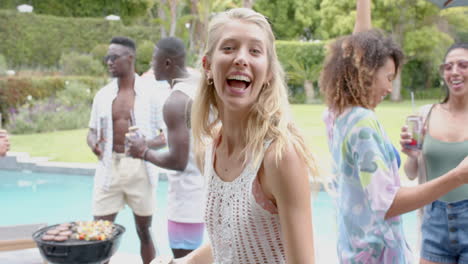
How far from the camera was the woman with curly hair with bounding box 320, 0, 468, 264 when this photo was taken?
1.97m

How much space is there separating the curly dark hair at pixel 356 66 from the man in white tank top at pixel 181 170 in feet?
3.95

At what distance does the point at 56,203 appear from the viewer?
9.65m

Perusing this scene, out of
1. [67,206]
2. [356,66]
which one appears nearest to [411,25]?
[67,206]

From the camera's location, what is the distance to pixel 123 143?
4.22m

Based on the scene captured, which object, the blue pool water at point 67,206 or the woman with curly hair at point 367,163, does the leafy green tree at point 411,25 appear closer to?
the blue pool water at point 67,206

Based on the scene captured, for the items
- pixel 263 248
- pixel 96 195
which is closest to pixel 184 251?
pixel 96 195

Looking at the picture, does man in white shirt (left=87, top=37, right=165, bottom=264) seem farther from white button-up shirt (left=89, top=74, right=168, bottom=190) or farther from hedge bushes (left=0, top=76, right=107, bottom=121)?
hedge bushes (left=0, top=76, right=107, bottom=121)

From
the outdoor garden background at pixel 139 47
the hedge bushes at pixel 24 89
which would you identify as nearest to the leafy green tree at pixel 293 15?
the outdoor garden background at pixel 139 47

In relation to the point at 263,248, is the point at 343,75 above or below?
above

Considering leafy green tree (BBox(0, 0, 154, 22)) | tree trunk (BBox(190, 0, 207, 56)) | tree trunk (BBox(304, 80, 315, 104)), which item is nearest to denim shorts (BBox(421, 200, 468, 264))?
tree trunk (BBox(190, 0, 207, 56))

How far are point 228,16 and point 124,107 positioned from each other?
296 cm

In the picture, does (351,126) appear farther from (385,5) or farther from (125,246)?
(385,5)

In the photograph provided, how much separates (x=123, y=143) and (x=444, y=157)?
2.48 m

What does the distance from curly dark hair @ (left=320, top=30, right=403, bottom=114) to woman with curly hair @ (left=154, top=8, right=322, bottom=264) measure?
0.64 meters
